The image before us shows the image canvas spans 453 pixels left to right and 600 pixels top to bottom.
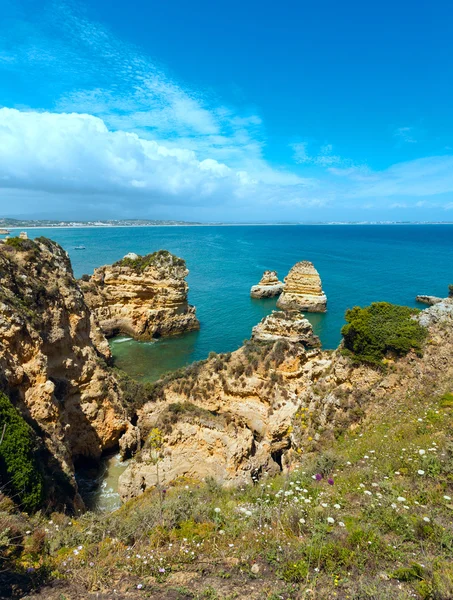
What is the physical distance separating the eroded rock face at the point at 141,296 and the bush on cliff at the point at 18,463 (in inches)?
1220

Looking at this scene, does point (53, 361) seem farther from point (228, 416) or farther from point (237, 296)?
point (237, 296)

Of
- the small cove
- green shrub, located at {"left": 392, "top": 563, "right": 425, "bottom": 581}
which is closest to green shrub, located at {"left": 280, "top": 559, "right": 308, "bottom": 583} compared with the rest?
green shrub, located at {"left": 392, "top": 563, "right": 425, "bottom": 581}

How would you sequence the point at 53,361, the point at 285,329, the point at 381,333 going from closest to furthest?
the point at 381,333, the point at 53,361, the point at 285,329

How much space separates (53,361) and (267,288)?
48.2 metres

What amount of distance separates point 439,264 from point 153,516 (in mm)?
108036

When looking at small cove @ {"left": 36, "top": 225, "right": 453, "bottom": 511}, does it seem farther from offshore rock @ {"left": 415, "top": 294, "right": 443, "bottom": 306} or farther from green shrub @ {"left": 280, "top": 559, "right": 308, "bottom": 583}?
green shrub @ {"left": 280, "top": 559, "right": 308, "bottom": 583}

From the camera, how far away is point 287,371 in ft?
59.5

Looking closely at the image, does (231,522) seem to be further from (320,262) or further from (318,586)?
(320,262)

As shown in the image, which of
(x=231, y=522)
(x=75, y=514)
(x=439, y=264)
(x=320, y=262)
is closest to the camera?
(x=231, y=522)

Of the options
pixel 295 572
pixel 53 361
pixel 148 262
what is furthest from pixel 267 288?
pixel 295 572

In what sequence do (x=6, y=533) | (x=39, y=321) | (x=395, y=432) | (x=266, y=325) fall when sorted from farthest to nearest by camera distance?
(x=266, y=325), (x=39, y=321), (x=395, y=432), (x=6, y=533)

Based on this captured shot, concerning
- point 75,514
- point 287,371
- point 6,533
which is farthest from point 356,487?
point 287,371

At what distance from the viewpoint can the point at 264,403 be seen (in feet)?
59.1

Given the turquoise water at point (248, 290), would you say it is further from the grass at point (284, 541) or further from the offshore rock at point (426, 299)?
the grass at point (284, 541)
